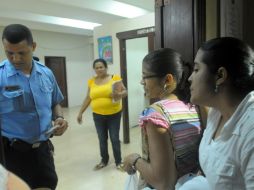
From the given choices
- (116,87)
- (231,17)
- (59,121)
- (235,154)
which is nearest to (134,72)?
(116,87)

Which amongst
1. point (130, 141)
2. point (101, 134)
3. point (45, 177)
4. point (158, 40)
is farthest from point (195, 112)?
point (130, 141)

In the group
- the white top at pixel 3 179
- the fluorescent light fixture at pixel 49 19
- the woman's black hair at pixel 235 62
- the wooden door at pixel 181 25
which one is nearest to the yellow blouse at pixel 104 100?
the wooden door at pixel 181 25

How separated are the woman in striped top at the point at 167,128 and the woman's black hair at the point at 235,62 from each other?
229 mm

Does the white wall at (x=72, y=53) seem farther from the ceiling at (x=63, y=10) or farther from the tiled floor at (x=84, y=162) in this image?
the tiled floor at (x=84, y=162)

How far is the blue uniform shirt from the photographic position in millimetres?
1450

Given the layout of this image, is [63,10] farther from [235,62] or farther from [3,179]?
[3,179]

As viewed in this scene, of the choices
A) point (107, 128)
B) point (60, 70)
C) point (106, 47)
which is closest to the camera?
point (107, 128)

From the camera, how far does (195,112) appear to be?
113cm

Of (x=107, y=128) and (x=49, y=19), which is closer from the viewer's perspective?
(x=107, y=128)

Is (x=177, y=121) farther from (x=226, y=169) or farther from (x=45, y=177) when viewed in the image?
(x=45, y=177)

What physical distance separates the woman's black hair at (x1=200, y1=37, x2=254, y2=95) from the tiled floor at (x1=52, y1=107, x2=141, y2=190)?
2123mm

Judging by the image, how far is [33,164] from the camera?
1511mm

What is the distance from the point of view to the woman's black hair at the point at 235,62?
33.5 inches

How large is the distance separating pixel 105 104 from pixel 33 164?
161 cm
